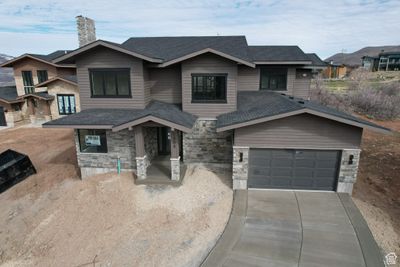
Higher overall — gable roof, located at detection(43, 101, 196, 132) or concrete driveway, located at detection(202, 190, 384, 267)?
gable roof, located at detection(43, 101, 196, 132)

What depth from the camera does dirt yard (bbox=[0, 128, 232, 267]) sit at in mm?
8016

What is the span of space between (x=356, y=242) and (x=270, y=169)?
429 cm

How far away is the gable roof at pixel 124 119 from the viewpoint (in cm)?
1098

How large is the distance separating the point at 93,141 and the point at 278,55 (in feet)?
43.2

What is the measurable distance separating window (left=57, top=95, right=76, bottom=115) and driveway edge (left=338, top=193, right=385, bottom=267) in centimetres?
2512

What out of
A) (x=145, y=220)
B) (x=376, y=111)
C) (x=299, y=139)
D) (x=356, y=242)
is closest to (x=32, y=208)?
(x=145, y=220)

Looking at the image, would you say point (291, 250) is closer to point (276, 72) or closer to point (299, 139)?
point (299, 139)

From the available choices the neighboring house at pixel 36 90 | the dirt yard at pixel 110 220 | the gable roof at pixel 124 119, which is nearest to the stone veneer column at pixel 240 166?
the dirt yard at pixel 110 220

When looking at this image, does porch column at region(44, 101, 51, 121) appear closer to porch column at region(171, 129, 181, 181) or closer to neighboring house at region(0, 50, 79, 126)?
neighboring house at region(0, 50, 79, 126)

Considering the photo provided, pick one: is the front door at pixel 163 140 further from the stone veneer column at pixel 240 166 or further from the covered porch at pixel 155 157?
the stone veneer column at pixel 240 166

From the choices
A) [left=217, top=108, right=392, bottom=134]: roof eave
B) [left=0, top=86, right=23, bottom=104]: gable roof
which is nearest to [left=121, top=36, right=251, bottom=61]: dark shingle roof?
[left=217, top=108, right=392, bottom=134]: roof eave

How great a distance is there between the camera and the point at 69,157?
1661 cm

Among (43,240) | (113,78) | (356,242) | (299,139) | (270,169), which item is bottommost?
(43,240)

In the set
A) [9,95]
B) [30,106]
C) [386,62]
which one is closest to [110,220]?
[30,106]
